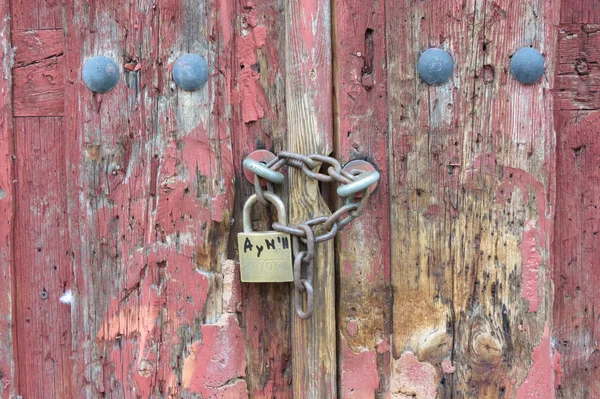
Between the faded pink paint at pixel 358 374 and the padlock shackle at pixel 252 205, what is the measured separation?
26cm

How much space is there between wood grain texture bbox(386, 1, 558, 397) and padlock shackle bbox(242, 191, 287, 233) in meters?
0.20

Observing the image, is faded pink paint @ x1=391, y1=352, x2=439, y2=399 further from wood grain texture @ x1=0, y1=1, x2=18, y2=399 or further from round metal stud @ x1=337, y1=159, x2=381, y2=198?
wood grain texture @ x1=0, y1=1, x2=18, y2=399

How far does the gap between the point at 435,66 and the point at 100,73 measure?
576 millimetres

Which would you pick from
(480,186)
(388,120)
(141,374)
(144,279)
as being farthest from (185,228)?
(480,186)

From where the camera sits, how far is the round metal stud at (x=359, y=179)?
0.72m

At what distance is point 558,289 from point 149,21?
0.87 m

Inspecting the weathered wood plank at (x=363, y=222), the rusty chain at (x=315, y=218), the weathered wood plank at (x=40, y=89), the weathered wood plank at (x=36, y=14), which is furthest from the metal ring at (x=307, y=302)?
the weathered wood plank at (x=36, y=14)

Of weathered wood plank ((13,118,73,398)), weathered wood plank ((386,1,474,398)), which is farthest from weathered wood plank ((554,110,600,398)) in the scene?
weathered wood plank ((13,118,73,398))

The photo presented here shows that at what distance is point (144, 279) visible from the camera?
33.5 inches

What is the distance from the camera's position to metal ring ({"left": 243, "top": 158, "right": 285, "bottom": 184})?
2.51 feet

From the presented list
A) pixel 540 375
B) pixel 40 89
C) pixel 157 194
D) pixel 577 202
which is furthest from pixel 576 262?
pixel 40 89

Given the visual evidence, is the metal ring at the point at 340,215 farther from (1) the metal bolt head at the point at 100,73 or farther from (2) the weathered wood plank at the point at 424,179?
(1) the metal bolt head at the point at 100,73

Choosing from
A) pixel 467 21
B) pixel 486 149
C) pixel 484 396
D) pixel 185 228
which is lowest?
pixel 484 396

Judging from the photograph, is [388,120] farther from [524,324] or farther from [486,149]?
[524,324]
